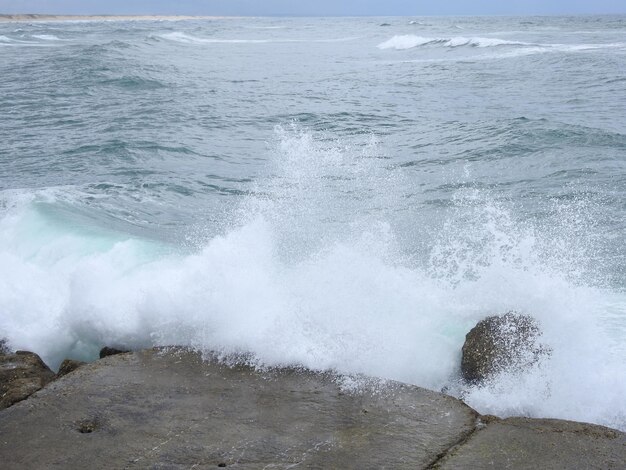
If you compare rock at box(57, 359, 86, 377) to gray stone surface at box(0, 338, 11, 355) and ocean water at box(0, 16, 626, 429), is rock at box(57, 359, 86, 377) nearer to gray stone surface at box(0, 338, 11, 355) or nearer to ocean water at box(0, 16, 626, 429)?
ocean water at box(0, 16, 626, 429)

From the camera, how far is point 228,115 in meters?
15.6

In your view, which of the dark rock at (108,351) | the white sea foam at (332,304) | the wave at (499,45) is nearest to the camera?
the white sea foam at (332,304)

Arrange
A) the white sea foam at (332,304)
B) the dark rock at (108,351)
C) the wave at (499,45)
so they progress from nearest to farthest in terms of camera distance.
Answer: the white sea foam at (332,304), the dark rock at (108,351), the wave at (499,45)

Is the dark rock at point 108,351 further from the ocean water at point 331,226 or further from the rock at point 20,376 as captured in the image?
the rock at point 20,376

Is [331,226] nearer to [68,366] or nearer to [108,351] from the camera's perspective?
[108,351]

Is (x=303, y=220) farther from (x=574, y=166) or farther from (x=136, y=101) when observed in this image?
(x=136, y=101)

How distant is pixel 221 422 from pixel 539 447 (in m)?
1.68

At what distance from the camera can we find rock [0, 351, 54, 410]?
4152 millimetres

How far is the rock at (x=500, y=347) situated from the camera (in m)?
4.41

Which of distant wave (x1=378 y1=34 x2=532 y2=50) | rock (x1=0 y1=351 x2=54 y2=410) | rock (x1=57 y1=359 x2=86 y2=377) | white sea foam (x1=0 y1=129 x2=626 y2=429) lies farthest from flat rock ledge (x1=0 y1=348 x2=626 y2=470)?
distant wave (x1=378 y1=34 x2=532 y2=50)

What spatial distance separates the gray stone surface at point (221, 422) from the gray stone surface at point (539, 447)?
117mm

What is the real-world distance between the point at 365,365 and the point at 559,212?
5006mm

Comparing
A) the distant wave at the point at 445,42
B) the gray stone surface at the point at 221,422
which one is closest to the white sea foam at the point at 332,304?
the gray stone surface at the point at 221,422

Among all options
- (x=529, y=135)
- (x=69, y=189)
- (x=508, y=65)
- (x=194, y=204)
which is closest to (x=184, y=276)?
(x=194, y=204)
